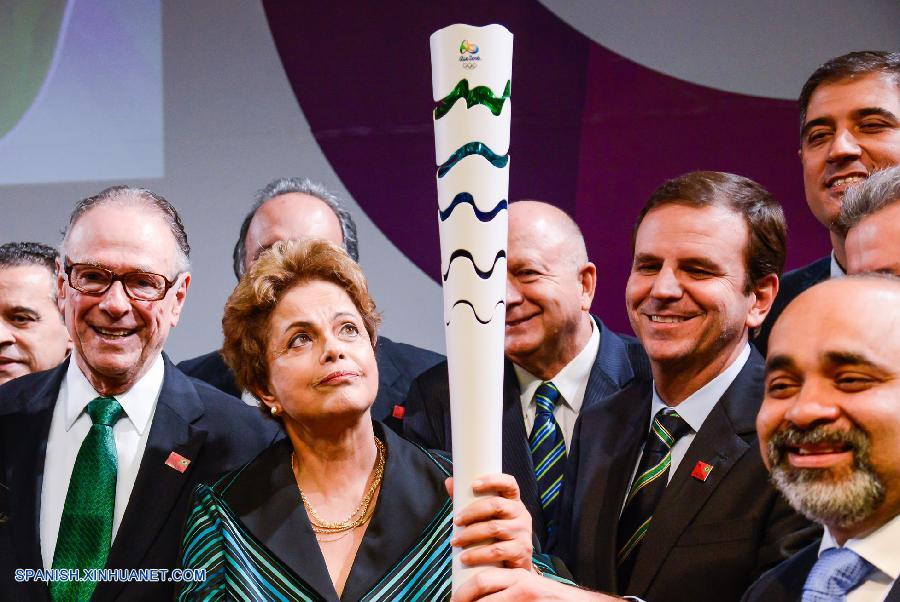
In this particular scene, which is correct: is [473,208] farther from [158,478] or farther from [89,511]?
[89,511]

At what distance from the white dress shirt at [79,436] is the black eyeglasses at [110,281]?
0.57ft

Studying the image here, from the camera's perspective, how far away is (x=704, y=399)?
2.44 m

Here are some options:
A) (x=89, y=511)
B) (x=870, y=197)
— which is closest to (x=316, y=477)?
(x=89, y=511)

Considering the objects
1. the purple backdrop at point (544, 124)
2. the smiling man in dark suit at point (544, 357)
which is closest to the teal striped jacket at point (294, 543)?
the smiling man in dark suit at point (544, 357)

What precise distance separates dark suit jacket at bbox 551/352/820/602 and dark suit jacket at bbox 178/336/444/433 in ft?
2.63

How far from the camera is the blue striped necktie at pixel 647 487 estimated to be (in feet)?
7.67

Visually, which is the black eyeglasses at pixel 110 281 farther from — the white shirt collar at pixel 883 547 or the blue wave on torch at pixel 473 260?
the white shirt collar at pixel 883 547

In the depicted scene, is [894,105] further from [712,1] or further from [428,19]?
[428,19]

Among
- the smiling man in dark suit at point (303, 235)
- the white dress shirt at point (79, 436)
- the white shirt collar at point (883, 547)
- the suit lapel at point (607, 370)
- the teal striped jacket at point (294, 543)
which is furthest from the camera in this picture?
the smiling man in dark suit at point (303, 235)

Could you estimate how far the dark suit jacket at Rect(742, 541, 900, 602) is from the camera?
1.85 metres

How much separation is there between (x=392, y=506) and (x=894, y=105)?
4.81 ft

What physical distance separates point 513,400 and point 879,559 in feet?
Answer: 4.26

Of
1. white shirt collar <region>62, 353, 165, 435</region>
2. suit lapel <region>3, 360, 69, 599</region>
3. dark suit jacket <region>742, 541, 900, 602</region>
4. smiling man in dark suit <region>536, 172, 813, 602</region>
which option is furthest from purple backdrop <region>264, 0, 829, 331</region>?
dark suit jacket <region>742, 541, 900, 602</region>

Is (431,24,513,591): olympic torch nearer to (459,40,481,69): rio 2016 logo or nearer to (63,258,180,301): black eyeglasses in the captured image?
(459,40,481,69): rio 2016 logo
